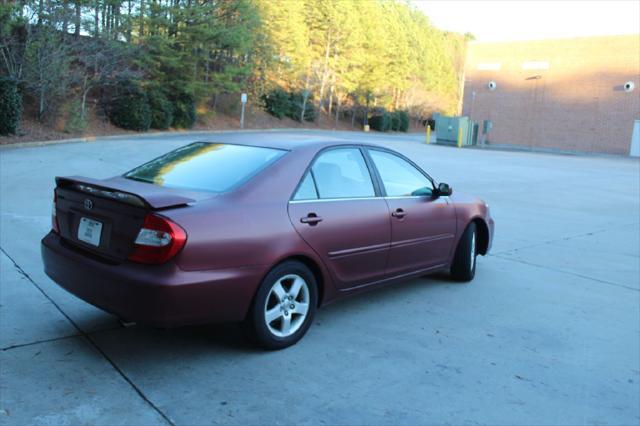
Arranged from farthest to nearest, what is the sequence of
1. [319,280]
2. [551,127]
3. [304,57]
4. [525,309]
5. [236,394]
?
[304,57] → [551,127] → [525,309] → [319,280] → [236,394]

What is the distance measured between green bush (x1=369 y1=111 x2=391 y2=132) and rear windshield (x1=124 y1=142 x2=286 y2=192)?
55.4 m

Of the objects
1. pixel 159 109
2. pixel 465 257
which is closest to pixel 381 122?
pixel 159 109

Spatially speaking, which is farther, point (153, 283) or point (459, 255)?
point (459, 255)

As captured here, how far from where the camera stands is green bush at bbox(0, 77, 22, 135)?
19812mm

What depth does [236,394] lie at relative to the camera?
3.50 meters

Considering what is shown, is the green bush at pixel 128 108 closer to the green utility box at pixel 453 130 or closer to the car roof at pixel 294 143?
the green utility box at pixel 453 130

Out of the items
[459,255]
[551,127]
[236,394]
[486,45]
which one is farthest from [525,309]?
[486,45]

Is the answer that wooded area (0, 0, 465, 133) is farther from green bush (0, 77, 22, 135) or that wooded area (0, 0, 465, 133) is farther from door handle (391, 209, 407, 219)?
door handle (391, 209, 407, 219)

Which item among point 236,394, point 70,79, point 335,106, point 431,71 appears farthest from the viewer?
point 431,71

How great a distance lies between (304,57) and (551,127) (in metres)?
20.1

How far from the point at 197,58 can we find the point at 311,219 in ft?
104

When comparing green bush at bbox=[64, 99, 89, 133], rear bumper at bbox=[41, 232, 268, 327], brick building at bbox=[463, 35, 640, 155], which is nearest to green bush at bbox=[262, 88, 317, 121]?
brick building at bbox=[463, 35, 640, 155]

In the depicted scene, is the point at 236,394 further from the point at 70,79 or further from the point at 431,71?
the point at 431,71

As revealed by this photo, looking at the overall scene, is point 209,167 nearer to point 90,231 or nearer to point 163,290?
point 90,231
